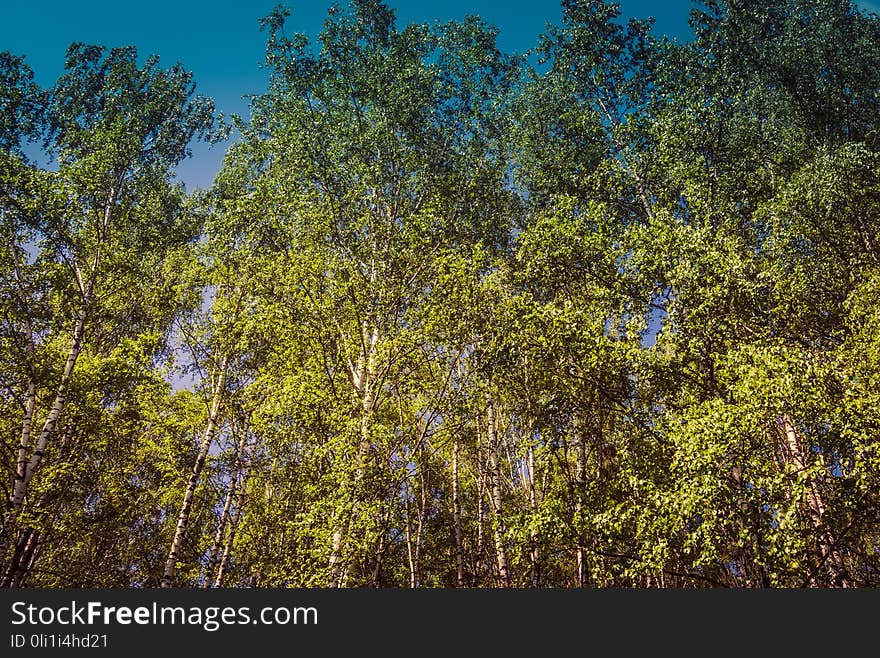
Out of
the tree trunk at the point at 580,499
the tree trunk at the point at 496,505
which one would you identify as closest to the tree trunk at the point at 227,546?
the tree trunk at the point at 496,505

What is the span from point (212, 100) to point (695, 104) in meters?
21.0

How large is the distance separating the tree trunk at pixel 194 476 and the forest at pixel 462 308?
16 centimetres

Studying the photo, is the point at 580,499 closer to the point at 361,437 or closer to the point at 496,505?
the point at 496,505

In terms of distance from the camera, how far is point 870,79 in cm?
2234

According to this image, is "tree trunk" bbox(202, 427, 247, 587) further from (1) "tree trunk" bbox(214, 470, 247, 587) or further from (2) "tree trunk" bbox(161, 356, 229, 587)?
(2) "tree trunk" bbox(161, 356, 229, 587)

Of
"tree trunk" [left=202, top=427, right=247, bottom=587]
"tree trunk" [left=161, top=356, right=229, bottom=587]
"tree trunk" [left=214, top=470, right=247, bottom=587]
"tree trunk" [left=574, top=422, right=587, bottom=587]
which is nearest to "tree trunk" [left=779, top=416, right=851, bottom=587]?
"tree trunk" [left=574, top=422, right=587, bottom=587]

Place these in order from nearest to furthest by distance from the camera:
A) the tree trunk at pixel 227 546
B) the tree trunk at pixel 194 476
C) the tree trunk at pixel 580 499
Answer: the tree trunk at pixel 580 499, the tree trunk at pixel 194 476, the tree trunk at pixel 227 546

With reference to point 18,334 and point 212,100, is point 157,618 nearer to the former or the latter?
point 18,334

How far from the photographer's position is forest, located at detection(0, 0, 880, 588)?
45.4ft

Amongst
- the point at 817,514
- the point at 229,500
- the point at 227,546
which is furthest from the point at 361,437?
the point at 817,514

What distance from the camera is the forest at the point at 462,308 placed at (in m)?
13.8

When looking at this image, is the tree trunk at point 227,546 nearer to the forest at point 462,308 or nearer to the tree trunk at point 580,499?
the forest at point 462,308

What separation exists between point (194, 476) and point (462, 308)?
1065cm

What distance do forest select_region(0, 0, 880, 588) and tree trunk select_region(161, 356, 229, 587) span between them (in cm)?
16
